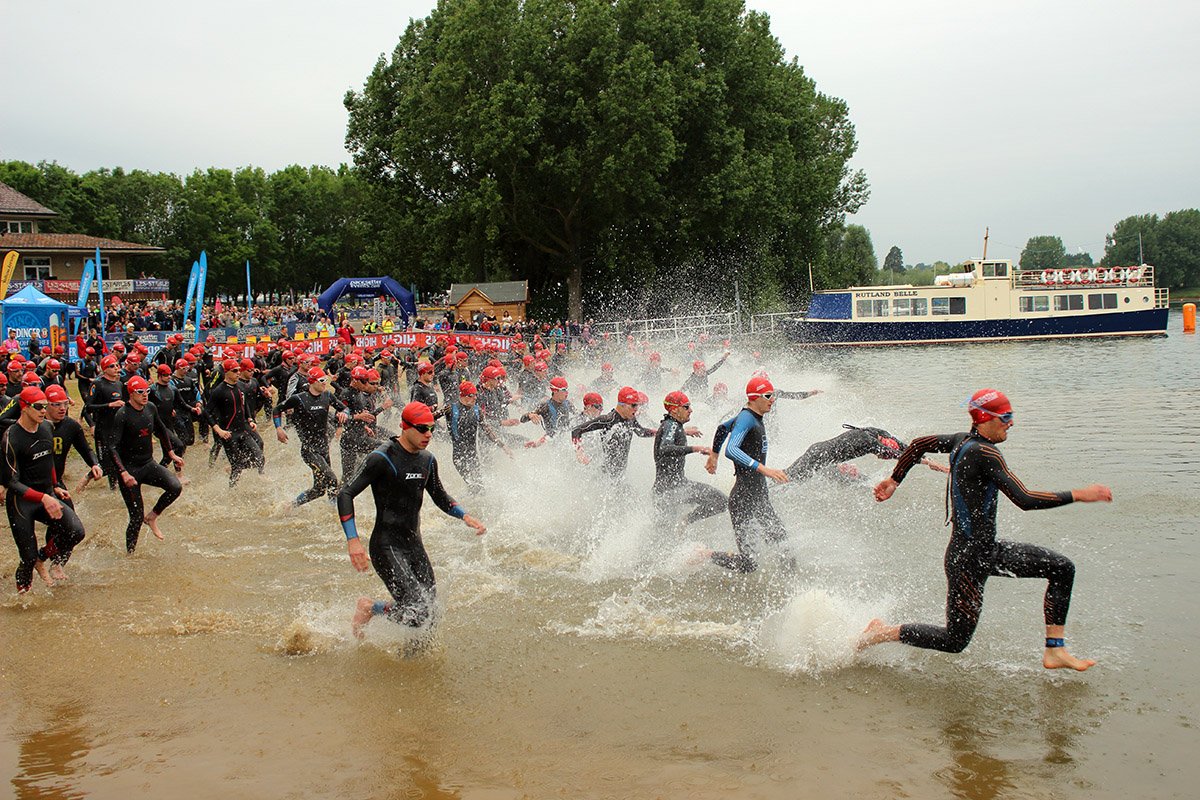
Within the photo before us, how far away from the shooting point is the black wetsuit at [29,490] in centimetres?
841

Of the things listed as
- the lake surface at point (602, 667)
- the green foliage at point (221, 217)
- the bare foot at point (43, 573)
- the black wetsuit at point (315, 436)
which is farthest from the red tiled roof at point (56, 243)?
the bare foot at point (43, 573)

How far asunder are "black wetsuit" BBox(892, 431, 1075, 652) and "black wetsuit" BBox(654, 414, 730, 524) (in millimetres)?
3361

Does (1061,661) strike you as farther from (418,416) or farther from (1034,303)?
(1034,303)

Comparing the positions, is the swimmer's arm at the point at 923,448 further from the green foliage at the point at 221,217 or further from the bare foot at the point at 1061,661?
the green foliage at the point at 221,217

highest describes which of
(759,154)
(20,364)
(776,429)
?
(759,154)

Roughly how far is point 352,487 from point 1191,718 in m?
5.52

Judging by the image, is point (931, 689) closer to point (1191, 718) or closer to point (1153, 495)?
point (1191, 718)

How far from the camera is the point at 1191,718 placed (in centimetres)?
589

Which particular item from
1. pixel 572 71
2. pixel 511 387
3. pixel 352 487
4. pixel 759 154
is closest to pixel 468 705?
pixel 352 487

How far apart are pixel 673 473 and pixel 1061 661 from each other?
4.20 metres

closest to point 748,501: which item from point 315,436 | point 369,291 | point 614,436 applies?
point 614,436

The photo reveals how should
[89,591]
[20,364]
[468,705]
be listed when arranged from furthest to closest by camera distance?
[20,364], [89,591], [468,705]

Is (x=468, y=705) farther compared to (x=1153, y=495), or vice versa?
(x=1153, y=495)

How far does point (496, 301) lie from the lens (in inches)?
1695
